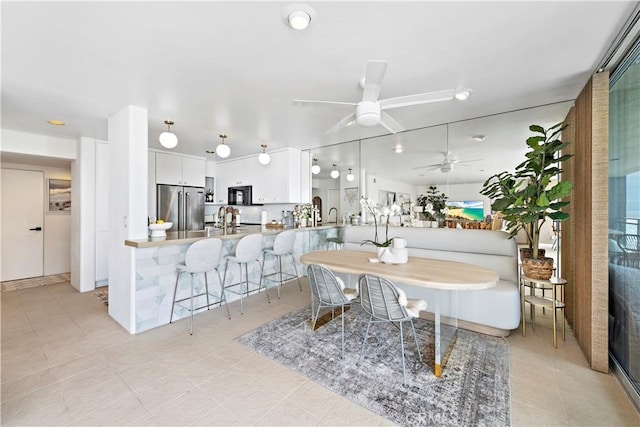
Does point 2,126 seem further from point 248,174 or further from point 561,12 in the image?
point 561,12

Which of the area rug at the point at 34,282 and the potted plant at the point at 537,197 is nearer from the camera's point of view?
the potted plant at the point at 537,197

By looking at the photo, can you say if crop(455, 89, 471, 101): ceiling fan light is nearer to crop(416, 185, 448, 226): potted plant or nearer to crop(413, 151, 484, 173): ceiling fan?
crop(413, 151, 484, 173): ceiling fan

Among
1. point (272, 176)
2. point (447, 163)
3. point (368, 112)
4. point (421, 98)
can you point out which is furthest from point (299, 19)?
point (272, 176)

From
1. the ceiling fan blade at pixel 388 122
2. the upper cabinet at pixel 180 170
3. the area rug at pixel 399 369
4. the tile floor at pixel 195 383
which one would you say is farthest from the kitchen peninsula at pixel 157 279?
the upper cabinet at pixel 180 170

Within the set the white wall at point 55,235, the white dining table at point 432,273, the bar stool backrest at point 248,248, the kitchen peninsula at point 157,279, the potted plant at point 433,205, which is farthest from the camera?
the white wall at point 55,235

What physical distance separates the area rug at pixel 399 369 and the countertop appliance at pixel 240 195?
3.41 metres

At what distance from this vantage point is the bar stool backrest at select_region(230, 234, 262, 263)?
345cm

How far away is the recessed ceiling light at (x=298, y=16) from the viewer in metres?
1.56

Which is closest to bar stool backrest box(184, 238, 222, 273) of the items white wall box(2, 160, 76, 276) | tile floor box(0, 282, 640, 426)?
tile floor box(0, 282, 640, 426)

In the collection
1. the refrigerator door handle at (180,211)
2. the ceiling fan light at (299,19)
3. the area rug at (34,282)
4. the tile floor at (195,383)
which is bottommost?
the tile floor at (195,383)

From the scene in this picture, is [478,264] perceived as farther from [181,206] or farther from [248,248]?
[181,206]

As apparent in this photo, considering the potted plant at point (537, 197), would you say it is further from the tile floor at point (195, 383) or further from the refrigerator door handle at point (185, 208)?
the refrigerator door handle at point (185, 208)

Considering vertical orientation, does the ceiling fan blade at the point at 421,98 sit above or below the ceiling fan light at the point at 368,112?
above

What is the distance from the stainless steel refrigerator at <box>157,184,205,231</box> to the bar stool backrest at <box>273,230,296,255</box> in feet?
8.25
